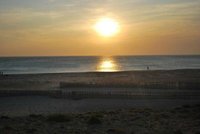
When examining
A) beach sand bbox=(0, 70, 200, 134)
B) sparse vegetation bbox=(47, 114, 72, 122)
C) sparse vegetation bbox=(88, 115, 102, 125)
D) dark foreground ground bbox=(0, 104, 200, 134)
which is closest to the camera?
dark foreground ground bbox=(0, 104, 200, 134)

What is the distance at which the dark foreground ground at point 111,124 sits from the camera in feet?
63.2

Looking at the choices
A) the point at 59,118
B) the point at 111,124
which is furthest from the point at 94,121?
the point at 59,118

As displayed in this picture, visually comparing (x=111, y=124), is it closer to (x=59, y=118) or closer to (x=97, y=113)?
(x=59, y=118)

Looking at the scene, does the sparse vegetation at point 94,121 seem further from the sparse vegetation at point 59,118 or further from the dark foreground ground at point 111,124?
the sparse vegetation at point 59,118

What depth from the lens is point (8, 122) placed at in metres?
22.2

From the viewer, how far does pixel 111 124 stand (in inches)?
840

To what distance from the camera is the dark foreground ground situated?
19.3 m

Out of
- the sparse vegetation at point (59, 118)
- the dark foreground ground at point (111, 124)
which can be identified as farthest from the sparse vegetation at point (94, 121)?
the sparse vegetation at point (59, 118)

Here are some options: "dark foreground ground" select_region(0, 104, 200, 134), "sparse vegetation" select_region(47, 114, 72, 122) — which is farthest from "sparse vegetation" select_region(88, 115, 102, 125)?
"sparse vegetation" select_region(47, 114, 72, 122)

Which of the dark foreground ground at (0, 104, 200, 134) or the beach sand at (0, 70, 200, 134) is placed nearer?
the dark foreground ground at (0, 104, 200, 134)

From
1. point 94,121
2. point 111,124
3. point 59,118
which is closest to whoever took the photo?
point 111,124

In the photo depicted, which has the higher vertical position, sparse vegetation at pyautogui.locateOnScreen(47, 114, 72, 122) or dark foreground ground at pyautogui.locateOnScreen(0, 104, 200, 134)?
sparse vegetation at pyautogui.locateOnScreen(47, 114, 72, 122)

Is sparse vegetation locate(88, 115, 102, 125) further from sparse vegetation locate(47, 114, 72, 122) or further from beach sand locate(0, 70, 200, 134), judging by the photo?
sparse vegetation locate(47, 114, 72, 122)

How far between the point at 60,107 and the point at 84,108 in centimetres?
246
